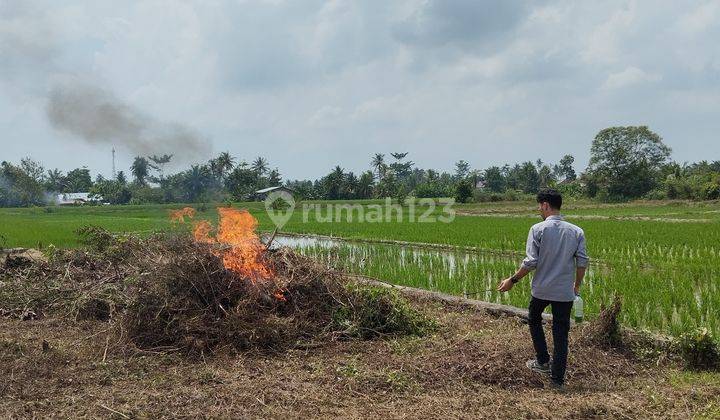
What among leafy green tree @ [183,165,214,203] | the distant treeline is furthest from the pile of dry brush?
the distant treeline

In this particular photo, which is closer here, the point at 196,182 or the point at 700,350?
the point at 700,350

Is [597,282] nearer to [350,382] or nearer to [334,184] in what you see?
[350,382]

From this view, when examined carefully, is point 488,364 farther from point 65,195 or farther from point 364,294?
point 65,195

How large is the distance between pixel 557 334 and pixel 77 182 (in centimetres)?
7397

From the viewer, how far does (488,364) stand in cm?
438

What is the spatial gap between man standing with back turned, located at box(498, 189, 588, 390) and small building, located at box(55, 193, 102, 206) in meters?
57.5

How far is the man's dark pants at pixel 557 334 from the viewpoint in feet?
13.5

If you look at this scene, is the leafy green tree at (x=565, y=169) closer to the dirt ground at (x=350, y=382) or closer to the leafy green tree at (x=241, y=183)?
the leafy green tree at (x=241, y=183)

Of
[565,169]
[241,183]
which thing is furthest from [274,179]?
[565,169]

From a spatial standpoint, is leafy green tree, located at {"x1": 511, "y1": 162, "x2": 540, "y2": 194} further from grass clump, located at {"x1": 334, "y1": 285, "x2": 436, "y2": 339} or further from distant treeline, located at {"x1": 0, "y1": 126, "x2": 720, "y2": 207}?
grass clump, located at {"x1": 334, "y1": 285, "x2": 436, "y2": 339}

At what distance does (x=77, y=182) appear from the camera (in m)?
67.2

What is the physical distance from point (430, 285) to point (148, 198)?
1544 inches

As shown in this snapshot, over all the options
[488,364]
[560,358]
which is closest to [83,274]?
[488,364]

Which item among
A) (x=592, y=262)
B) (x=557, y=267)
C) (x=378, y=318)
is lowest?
(x=592, y=262)
